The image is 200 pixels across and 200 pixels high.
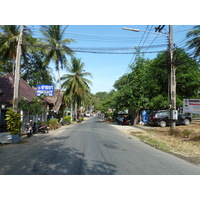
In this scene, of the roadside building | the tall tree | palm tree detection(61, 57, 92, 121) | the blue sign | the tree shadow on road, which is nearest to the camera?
the tree shadow on road

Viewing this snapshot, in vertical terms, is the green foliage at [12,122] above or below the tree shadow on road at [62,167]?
above

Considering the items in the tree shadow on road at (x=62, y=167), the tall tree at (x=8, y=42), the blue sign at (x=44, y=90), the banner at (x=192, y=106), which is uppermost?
the tall tree at (x=8, y=42)

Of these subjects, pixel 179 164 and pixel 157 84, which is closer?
pixel 179 164

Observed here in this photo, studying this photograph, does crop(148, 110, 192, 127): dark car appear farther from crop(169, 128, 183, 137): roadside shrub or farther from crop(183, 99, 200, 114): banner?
crop(183, 99, 200, 114): banner

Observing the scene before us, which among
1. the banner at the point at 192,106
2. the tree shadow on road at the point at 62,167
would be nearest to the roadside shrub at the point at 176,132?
the banner at the point at 192,106

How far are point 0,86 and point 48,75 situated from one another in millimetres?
14424

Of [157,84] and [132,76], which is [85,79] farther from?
[157,84]

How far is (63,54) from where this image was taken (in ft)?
82.6

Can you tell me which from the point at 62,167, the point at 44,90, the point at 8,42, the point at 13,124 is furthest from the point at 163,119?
the point at 8,42

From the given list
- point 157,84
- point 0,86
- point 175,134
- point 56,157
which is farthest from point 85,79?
point 56,157

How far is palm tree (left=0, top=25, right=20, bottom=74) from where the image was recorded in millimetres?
21559

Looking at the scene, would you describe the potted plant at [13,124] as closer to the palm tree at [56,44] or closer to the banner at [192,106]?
the banner at [192,106]

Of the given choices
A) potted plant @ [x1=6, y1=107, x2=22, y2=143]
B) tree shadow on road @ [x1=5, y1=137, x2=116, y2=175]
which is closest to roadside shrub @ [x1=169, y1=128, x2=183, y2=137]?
tree shadow on road @ [x1=5, y1=137, x2=116, y2=175]

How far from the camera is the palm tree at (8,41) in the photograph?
849 inches
